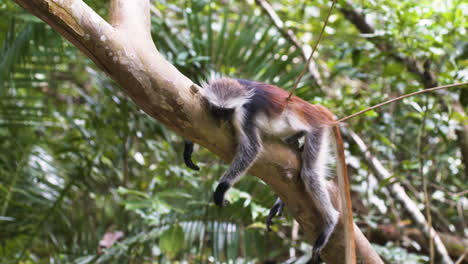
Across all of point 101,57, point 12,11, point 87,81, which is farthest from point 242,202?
point 87,81

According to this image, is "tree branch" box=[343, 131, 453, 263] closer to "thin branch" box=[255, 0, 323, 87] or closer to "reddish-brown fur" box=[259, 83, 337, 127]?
"thin branch" box=[255, 0, 323, 87]

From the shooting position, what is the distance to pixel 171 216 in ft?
13.1

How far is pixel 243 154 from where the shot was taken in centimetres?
235

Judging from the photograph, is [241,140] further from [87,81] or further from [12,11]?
[87,81]

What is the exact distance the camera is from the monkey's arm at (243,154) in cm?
235

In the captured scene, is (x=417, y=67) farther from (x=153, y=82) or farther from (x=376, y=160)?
(x=153, y=82)

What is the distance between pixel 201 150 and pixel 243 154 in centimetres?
305

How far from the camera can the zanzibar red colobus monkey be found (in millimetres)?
2498

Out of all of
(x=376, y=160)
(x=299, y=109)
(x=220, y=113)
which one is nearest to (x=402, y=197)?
(x=376, y=160)

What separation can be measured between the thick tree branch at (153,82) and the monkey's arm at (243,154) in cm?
5

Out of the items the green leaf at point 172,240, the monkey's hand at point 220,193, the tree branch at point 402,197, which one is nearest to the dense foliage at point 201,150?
the green leaf at point 172,240

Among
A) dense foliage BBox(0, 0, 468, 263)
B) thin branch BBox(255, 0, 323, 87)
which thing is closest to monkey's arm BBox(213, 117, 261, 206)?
dense foliage BBox(0, 0, 468, 263)

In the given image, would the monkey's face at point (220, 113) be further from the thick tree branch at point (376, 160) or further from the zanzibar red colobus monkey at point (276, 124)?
the thick tree branch at point (376, 160)

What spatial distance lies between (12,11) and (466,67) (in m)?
3.91
